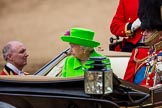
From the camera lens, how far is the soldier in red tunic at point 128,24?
502cm

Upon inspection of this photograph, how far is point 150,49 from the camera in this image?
14.3 ft

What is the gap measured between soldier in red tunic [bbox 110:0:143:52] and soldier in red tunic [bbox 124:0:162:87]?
1.76 ft

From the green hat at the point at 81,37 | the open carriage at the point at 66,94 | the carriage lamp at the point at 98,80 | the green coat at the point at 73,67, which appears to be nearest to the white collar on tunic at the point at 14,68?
the green coat at the point at 73,67

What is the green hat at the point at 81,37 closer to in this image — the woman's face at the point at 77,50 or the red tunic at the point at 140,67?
the woman's face at the point at 77,50

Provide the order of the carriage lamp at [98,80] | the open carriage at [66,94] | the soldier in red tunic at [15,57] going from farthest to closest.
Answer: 1. the soldier in red tunic at [15,57]
2. the open carriage at [66,94]
3. the carriage lamp at [98,80]

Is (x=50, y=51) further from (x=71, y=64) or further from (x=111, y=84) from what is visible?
(x=111, y=84)

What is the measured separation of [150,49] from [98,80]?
1.26m

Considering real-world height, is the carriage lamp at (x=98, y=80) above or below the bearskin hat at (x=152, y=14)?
below

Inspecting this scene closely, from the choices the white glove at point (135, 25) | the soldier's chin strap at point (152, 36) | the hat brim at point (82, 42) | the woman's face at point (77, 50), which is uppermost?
the white glove at point (135, 25)

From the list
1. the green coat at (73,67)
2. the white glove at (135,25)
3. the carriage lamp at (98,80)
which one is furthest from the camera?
the white glove at (135,25)

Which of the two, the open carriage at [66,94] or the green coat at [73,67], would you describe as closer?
the open carriage at [66,94]

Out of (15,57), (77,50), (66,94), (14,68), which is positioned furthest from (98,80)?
(15,57)

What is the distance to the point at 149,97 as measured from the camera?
3.51 meters

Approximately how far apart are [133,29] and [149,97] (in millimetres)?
1554
